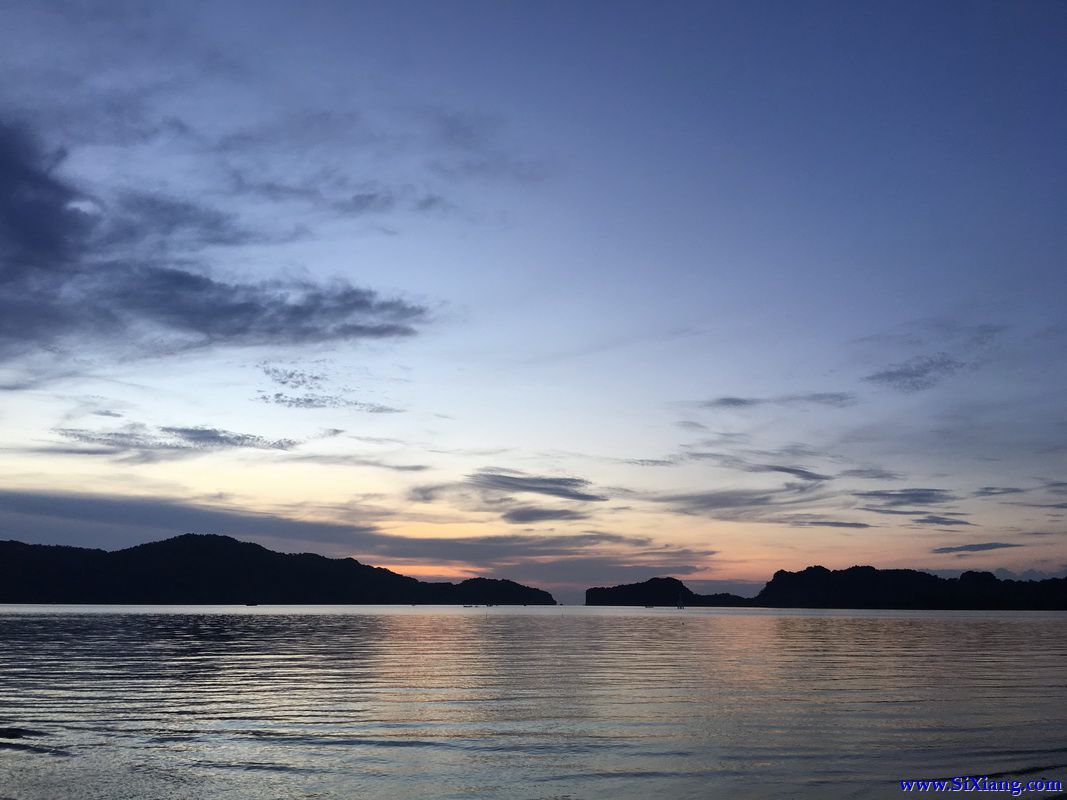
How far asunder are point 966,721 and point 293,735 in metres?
27.8

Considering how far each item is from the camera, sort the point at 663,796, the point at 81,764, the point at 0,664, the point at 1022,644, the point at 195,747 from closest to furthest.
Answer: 1. the point at 663,796
2. the point at 81,764
3. the point at 195,747
4. the point at 0,664
5. the point at 1022,644

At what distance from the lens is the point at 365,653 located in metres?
76.9

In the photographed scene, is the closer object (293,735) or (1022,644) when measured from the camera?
(293,735)

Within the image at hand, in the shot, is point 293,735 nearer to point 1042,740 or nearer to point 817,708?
point 817,708

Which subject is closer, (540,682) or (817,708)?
(817,708)

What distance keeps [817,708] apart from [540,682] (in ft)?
57.1

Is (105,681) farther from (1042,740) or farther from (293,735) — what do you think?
(1042,740)

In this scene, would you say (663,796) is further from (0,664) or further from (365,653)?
(365,653)

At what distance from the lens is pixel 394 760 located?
87.9 ft

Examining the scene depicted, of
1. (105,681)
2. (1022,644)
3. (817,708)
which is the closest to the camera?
(817,708)

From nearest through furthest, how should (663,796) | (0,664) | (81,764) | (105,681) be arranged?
(663,796)
(81,764)
(105,681)
(0,664)

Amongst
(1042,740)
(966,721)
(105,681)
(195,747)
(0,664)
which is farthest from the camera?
(0,664)

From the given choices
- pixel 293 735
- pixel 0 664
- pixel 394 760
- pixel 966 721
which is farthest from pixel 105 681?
pixel 966 721

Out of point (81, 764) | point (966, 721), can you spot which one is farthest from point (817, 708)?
point (81, 764)
